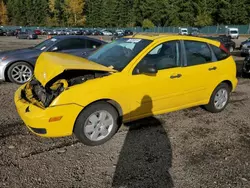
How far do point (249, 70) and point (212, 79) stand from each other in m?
4.97

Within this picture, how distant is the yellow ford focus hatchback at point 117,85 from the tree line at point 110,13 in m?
70.5

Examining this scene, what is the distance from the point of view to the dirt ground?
3078mm

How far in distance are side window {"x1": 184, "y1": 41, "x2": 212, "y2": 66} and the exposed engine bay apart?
169 cm

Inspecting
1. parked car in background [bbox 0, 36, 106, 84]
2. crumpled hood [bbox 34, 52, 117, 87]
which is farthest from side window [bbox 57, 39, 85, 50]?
crumpled hood [bbox 34, 52, 117, 87]

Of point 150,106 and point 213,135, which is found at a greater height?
point 150,106

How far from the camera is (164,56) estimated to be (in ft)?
14.4

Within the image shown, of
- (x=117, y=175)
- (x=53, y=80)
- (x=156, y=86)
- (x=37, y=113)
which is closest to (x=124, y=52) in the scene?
(x=156, y=86)

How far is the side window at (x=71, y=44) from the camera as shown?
7.69 metres

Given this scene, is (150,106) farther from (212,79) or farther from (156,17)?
(156,17)

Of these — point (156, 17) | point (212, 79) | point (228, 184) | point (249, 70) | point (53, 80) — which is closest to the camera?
point (228, 184)

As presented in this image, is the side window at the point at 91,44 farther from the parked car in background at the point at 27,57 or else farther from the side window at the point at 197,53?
the side window at the point at 197,53

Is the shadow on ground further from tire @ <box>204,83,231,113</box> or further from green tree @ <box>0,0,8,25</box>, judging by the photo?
green tree @ <box>0,0,8,25</box>

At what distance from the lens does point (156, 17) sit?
78312mm

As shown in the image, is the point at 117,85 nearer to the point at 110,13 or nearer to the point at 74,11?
the point at 110,13
